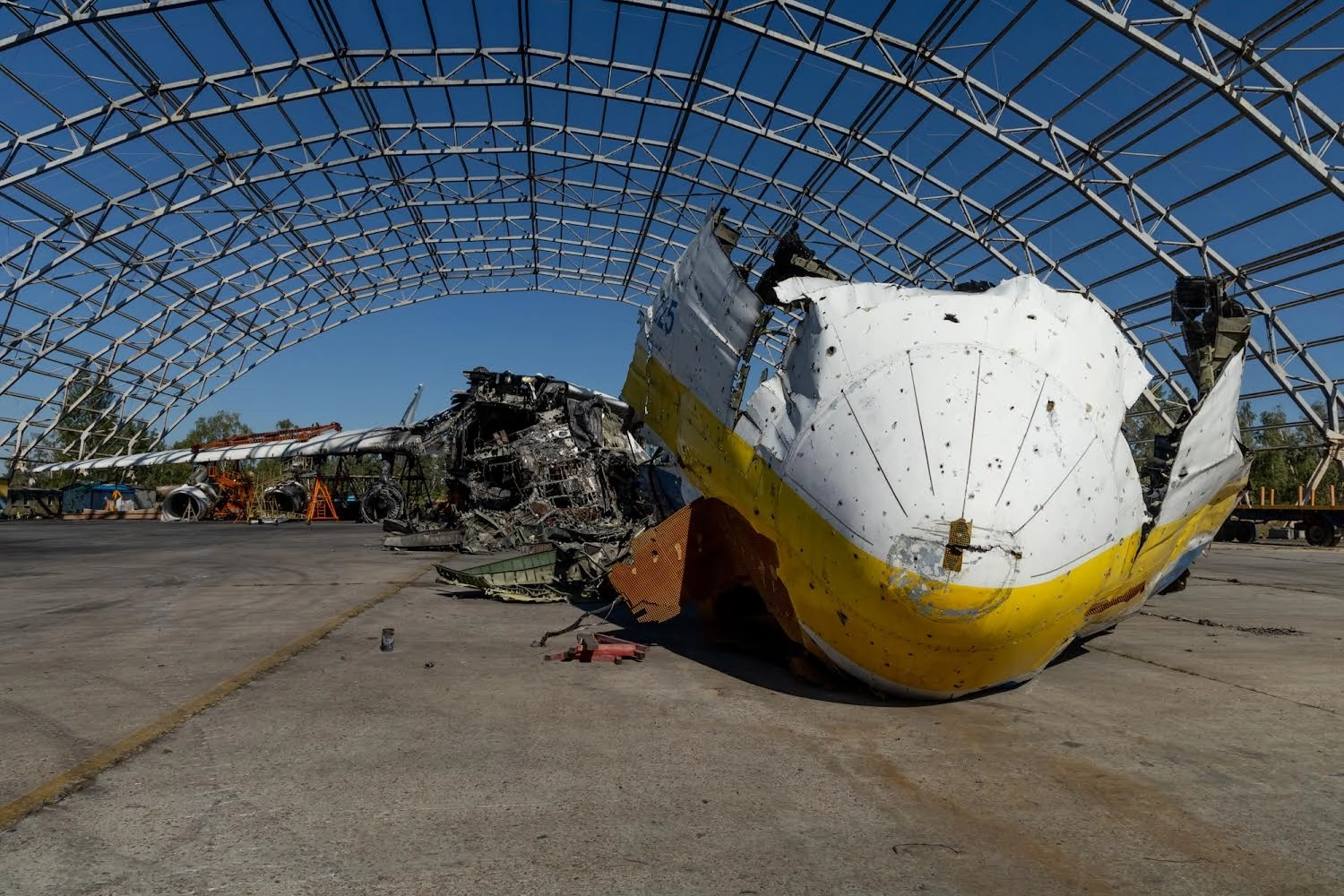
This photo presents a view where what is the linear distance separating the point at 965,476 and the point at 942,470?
112mm

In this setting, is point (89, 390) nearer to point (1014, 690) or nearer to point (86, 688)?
point (86, 688)

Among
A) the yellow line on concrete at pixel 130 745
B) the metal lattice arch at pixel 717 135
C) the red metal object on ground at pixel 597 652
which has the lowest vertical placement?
the yellow line on concrete at pixel 130 745

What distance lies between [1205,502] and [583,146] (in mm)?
25244

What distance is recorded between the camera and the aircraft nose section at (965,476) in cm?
374

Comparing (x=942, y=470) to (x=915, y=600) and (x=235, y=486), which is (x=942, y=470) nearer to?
(x=915, y=600)

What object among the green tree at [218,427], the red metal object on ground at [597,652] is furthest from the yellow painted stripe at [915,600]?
the green tree at [218,427]

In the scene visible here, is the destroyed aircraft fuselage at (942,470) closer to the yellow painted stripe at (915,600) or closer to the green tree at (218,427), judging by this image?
the yellow painted stripe at (915,600)

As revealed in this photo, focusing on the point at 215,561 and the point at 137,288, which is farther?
the point at 137,288

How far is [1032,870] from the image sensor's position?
100.0 inches

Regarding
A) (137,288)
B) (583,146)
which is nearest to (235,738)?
(583,146)

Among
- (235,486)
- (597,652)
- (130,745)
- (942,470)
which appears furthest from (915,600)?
(235,486)

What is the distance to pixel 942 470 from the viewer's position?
151 inches

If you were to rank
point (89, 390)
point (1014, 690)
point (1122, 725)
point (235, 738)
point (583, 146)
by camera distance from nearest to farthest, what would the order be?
1. point (235, 738)
2. point (1122, 725)
3. point (1014, 690)
4. point (583, 146)
5. point (89, 390)

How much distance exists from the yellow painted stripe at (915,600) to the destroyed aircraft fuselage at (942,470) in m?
0.01
